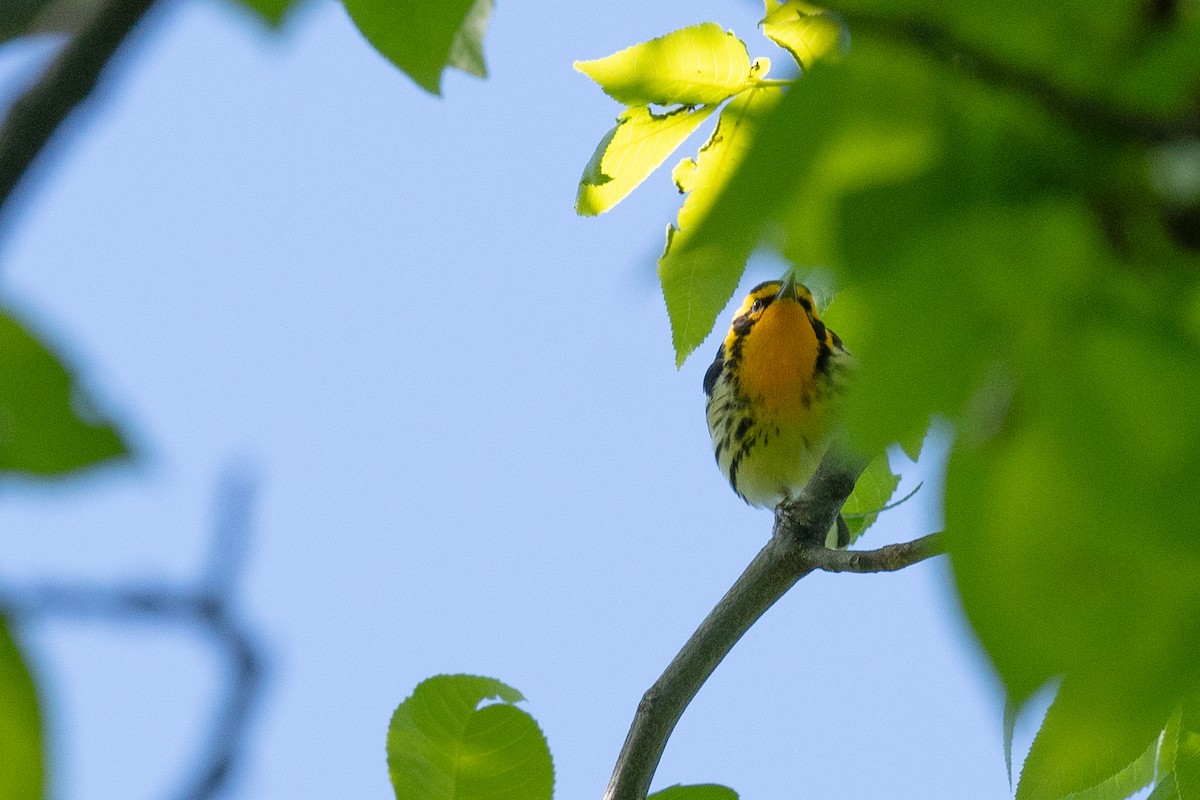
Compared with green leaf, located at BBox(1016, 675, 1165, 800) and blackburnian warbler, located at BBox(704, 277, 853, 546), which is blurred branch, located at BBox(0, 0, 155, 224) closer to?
green leaf, located at BBox(1016, 675, 1165, 800)

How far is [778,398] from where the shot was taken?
200 inches

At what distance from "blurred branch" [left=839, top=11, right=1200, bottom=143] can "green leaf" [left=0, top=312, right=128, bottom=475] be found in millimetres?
382

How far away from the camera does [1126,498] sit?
0.60m

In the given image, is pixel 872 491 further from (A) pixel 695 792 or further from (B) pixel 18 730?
(B) pixel 18 730

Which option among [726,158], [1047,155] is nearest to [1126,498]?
[1047,155]

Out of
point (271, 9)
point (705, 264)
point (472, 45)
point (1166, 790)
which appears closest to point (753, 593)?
point (705, 264)

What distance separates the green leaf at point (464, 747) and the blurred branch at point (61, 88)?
2.89ft

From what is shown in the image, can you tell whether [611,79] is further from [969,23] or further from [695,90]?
[969,23]

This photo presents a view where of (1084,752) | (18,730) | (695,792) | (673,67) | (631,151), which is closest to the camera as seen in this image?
(18,730)

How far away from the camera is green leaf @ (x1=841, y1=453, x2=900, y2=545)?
2.37 metres

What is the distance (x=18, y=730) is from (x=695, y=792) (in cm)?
95

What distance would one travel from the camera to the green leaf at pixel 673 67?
161cm

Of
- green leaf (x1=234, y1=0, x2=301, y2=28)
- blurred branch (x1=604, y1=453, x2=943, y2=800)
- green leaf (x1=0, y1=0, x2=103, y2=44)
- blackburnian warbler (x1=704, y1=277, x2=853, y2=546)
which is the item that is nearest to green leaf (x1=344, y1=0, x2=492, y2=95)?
green leaf (x1=234, y1=0, x2=301, y2=28)

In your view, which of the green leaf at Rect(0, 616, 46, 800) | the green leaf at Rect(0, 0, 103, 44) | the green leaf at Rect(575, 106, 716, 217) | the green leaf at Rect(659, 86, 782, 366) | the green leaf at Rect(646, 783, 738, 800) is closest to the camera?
the green leaf at Rect(0, 616, 46, 800)
